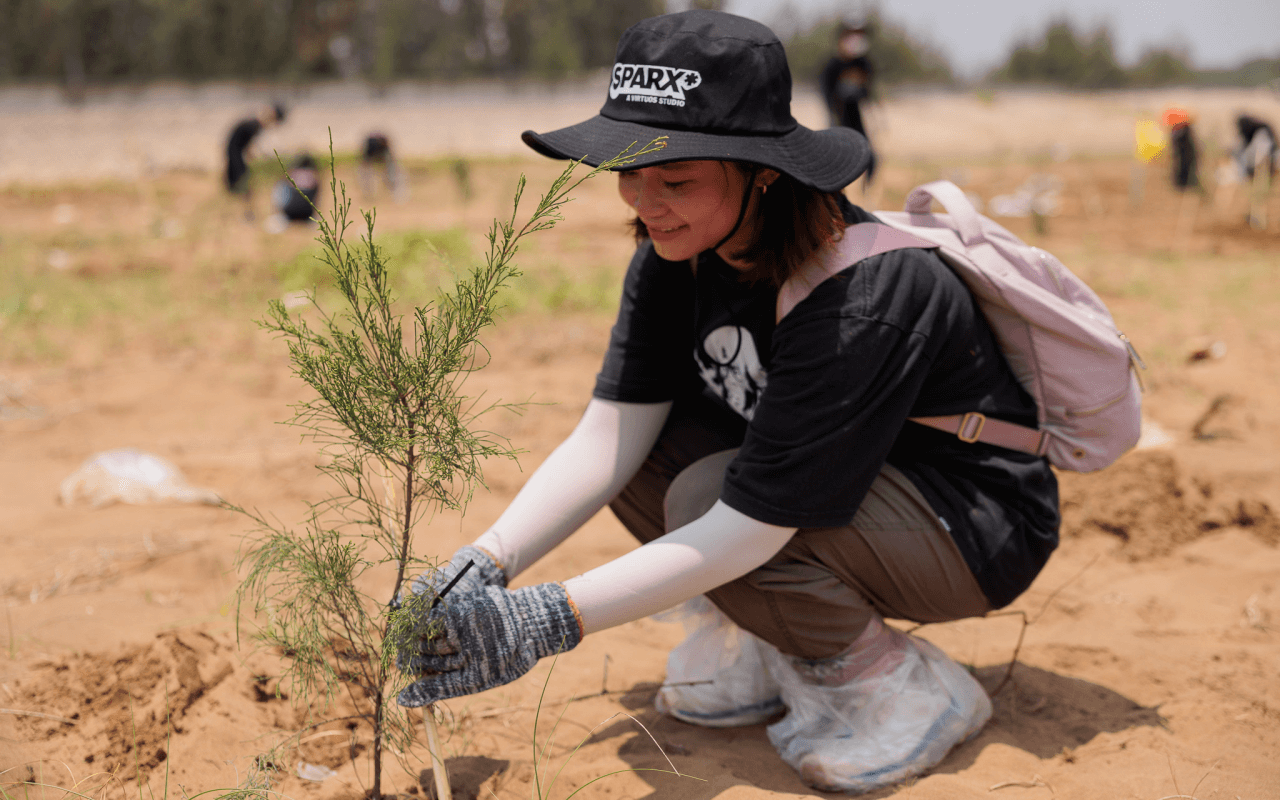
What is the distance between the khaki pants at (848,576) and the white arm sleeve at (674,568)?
0.12 meters

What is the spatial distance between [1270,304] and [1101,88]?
1873 inches

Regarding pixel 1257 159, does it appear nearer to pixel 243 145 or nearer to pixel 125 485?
pixel 243 145

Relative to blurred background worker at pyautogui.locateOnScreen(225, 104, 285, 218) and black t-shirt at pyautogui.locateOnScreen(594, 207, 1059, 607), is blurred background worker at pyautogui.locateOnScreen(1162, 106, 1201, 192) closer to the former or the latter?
black t-shirt at pyautogui.locateOnScreen(594, 207, 1059, 607)

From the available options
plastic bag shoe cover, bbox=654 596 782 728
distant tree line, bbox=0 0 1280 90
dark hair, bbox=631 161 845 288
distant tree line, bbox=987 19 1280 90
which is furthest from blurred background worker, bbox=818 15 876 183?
distant tree line, bbox=987 19 1280 90

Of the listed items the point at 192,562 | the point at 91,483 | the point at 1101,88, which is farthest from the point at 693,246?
the point at 1101,88

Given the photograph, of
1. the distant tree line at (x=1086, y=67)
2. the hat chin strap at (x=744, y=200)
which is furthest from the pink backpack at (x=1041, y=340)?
the distant tree line at (x=1086, y=67)

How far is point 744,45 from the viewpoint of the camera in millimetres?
1500

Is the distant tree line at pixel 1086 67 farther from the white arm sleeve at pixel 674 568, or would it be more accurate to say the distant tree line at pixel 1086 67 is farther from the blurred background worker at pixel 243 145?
the white arm sleeve at pixel 674 568

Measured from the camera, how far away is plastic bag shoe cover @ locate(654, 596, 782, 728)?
6.63 ft

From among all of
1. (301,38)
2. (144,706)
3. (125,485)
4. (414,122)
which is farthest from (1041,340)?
(301,38)

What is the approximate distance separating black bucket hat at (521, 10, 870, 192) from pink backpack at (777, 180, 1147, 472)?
0.24 m

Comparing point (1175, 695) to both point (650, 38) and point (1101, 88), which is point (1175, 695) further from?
point (1101, 88)

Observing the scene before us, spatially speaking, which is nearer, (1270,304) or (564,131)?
(564,131)

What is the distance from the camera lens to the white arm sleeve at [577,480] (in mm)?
1814
